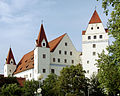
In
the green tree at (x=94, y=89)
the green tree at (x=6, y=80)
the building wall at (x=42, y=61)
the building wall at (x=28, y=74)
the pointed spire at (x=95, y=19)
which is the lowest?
the green tree at (x=94, y=89)

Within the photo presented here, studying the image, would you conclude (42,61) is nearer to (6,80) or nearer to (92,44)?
(6,80)

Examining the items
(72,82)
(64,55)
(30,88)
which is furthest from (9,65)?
(72,82)

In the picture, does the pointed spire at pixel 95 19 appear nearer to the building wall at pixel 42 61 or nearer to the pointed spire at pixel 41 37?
the pointed spire at pixel 41 37

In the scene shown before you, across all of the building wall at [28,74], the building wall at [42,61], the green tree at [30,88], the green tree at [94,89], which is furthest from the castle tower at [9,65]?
the green tree at [30,88]

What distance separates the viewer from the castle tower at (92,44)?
198 feet

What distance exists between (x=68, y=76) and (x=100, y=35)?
1721 cm

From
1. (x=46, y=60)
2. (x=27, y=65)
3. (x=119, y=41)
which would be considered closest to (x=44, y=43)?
(x=46, y=60)

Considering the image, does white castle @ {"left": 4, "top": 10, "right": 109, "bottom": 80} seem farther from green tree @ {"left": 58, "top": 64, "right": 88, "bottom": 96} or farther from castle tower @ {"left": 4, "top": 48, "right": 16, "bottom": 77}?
green tree @ {"left": 58, "top": 64, "right": 88, "bottom": 96}

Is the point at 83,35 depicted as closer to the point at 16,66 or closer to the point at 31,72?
the point at 31,72

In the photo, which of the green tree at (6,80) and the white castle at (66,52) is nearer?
the green tree at (6,80)

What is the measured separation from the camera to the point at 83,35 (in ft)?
205

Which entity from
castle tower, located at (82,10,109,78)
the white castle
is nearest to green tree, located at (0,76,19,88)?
the white castle

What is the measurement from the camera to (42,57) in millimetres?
61656

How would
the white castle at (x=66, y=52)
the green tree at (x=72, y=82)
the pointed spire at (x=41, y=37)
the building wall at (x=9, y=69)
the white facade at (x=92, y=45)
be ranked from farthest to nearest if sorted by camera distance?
the building wall at (x=9, y=69) → the pointed spire at (x=41, y=37) → the white castle at (x=66, y=52) → the white facade at (x=92, y=45) → the green tree at (x=72, y=82)
